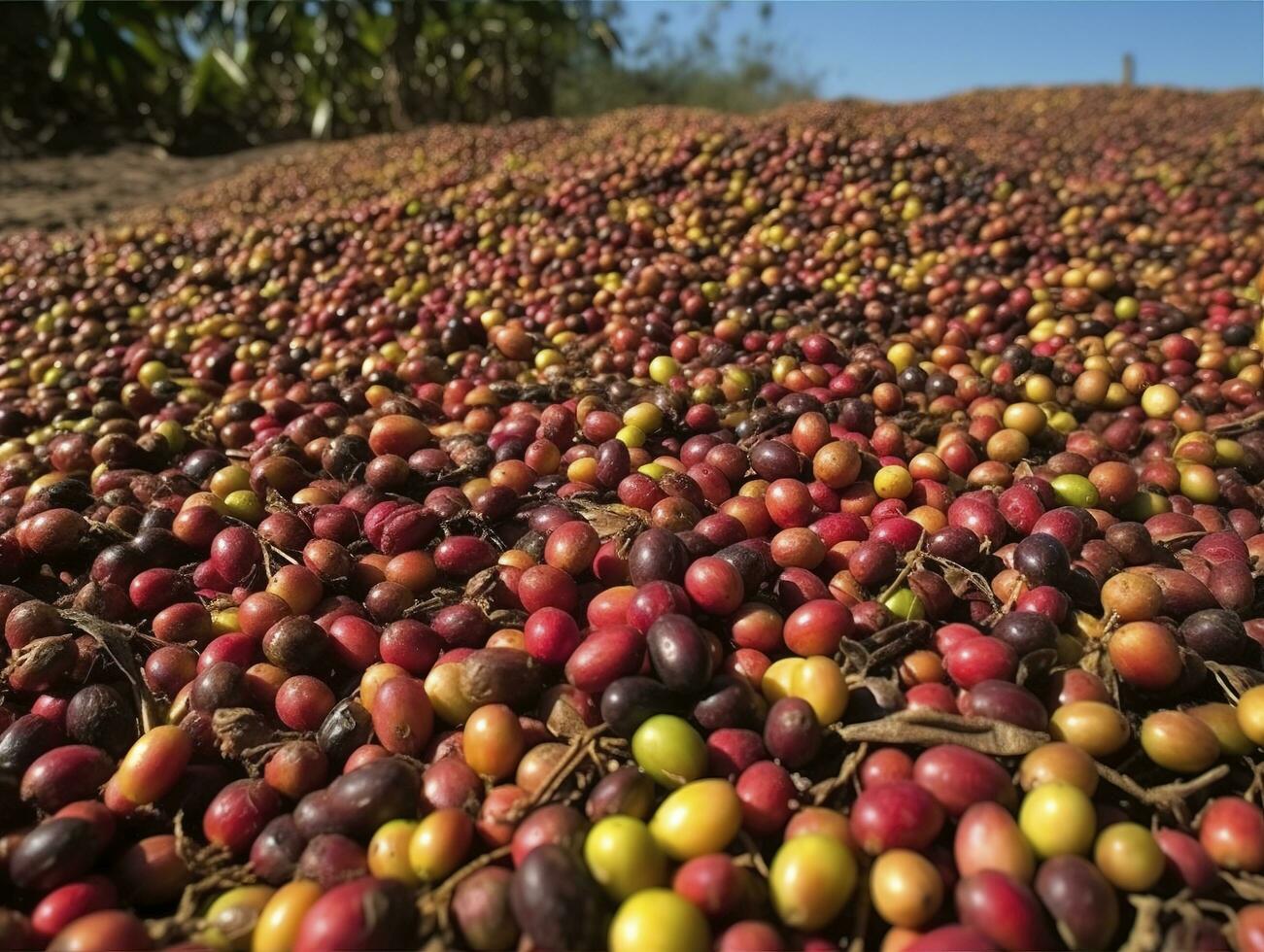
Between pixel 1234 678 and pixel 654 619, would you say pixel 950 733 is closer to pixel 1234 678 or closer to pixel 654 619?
pixel 654 619

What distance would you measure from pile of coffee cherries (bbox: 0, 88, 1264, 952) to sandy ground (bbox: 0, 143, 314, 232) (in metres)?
8.09

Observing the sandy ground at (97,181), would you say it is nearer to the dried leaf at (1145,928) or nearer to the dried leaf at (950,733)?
the dried leaf at (950,733)

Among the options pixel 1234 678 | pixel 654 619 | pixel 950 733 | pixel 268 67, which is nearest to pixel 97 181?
pixel 268 67

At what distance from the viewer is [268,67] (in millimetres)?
21672

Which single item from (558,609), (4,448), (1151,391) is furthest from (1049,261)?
(4,448)

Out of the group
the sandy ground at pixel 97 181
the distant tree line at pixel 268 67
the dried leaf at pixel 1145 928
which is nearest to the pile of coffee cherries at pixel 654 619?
the dried leaf at pixel 1145 928

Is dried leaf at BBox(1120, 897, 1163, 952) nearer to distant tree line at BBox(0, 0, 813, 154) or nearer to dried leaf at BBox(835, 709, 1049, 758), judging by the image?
dried leaf at BBox(835, 709, 1049, 758)

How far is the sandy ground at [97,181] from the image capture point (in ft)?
42.8

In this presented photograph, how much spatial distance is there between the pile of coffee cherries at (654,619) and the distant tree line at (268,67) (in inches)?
649

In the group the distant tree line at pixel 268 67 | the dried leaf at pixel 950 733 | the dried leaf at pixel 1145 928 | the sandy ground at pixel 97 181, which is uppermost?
the distant tree line at pixel 268 67

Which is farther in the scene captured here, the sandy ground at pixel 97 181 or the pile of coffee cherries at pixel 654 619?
the sandy ground at pixel 97 181

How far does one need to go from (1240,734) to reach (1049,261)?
18.2 ft

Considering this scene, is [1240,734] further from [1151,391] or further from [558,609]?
[1151,391]

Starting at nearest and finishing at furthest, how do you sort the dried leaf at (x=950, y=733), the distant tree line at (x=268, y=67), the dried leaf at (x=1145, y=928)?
the dried leaf at (x=1145, y=928) → the dried leaf at (x=950, y=733) → the distant tree line at (x=268, y=67)
